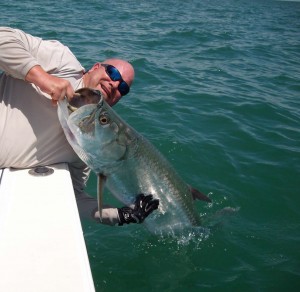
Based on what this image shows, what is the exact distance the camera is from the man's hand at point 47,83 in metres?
2.59

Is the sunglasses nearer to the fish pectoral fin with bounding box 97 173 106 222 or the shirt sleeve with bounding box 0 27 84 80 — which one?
the shirt sleeve with bounding box 0 27 84 80

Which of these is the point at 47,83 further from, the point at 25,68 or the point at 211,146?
the point at 211,146

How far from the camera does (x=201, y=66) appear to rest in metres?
10.2

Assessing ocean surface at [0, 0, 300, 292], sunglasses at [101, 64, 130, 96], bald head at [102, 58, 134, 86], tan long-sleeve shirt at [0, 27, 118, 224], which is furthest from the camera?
ocean surface at [0, 0, 300, 292]

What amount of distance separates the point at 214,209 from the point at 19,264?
3.04 m

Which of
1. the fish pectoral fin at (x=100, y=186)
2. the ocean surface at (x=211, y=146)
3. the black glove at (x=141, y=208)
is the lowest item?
the ocean surface at (x=211, y=146)

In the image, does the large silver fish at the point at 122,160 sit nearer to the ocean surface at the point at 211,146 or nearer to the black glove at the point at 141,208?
the black glove at the point at 141,208

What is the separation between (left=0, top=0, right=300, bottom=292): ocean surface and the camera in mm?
3811

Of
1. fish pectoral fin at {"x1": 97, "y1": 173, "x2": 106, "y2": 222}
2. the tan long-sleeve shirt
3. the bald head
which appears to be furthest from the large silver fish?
the bald head

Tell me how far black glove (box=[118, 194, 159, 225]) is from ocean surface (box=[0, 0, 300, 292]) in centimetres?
71

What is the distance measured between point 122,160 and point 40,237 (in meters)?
0.96

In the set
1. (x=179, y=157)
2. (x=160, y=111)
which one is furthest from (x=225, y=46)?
(x=179, y=157)

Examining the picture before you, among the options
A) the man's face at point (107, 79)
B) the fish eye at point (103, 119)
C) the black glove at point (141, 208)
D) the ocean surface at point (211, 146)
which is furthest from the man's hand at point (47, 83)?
the ocean surface at point (211, 146)

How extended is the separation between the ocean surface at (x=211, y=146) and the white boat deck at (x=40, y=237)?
126 centimetres
